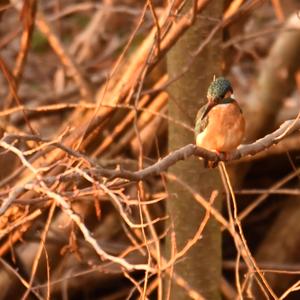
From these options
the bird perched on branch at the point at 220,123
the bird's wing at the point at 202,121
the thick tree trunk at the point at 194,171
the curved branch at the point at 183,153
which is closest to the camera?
the curved branch at the point at 183,153

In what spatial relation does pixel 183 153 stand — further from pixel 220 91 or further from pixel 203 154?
pixel 220 91

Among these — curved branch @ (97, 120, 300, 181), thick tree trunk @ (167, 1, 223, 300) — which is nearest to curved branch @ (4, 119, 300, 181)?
curved branch @ (97, 120, 300, 181)

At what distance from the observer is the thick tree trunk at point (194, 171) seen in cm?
348

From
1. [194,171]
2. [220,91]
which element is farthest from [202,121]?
[194,171]

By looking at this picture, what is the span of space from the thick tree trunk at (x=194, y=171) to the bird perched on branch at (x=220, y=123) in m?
0.81

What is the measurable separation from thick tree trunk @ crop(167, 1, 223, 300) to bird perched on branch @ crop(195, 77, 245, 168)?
807mm

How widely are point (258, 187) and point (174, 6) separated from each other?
2.62 meters

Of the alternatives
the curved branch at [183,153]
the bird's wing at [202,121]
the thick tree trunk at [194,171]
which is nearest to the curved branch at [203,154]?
the curved branch at [183,153]

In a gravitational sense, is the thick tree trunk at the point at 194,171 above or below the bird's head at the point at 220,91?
below

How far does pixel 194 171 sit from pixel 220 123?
3.23ft

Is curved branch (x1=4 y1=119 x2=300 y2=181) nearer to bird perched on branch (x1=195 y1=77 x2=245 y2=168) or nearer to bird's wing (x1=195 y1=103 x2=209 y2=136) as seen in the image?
bird perched on branch (x1=195 y1=77 x2=245 y2=168)

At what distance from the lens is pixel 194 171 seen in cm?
351

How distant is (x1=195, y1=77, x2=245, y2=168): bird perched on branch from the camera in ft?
8.21

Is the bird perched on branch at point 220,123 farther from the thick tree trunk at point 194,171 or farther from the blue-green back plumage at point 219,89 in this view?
the thick tree trunk at point 194,171
